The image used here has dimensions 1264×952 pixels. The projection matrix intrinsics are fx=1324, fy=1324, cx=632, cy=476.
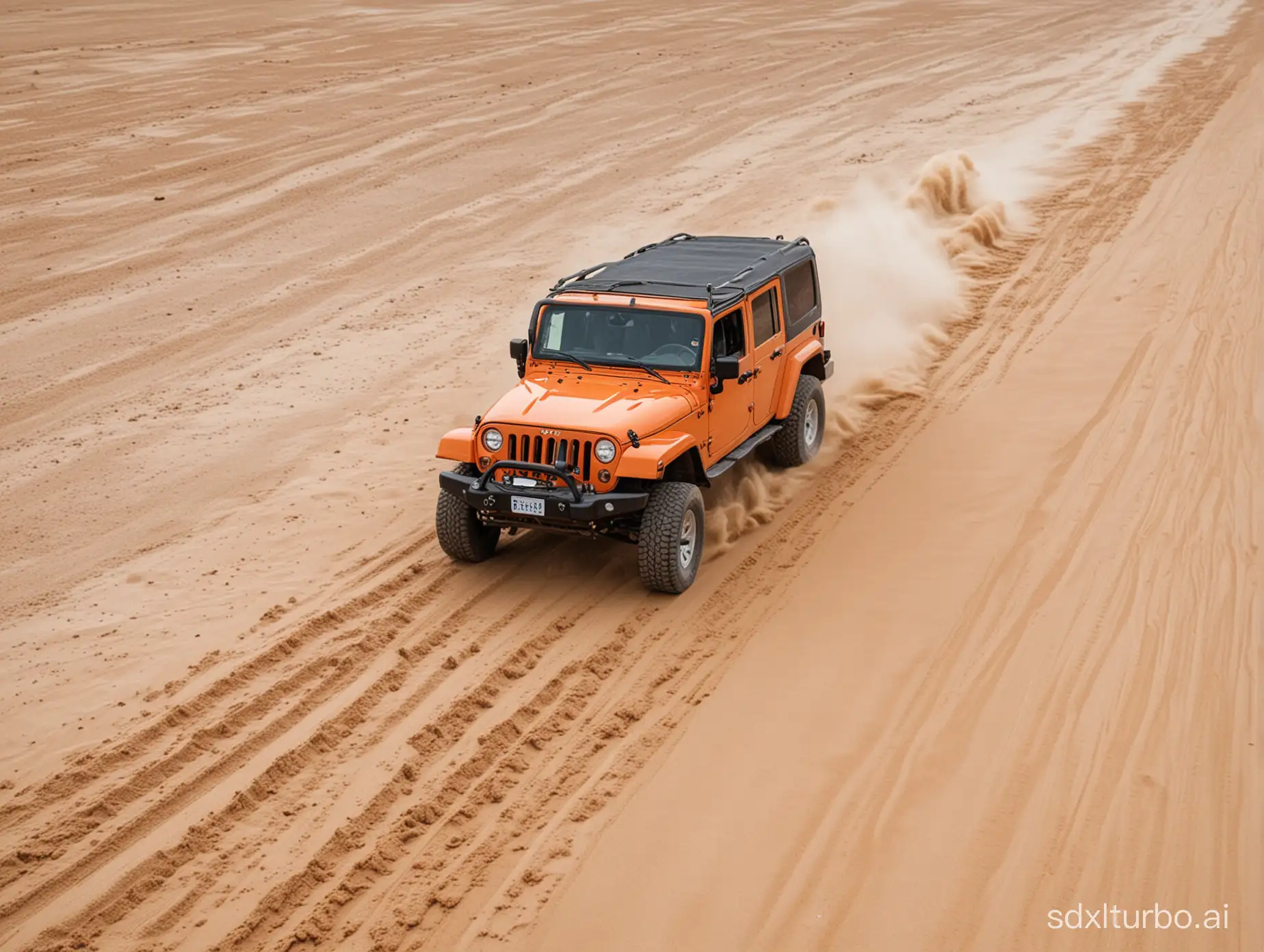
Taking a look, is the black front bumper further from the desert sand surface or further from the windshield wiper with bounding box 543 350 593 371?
the windshield wiper with bounding box 543 350 593 371

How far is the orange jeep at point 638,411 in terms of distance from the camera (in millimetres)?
9492

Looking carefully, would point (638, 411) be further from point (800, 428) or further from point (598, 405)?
point (800, 428)

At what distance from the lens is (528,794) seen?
762 centimetres

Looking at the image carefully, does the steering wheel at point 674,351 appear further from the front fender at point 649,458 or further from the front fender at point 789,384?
the front fender at point 789,384

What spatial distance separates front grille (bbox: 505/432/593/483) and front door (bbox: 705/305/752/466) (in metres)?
1.21

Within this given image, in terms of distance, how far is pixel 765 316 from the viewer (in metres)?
11.3

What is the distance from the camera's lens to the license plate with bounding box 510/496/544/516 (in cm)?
943

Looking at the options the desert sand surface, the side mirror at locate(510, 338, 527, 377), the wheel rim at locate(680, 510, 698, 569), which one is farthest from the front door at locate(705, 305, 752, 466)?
the side mirror at locate(510, 338, 527, 377)

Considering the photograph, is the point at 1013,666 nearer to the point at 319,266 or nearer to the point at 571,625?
the point at 571,625

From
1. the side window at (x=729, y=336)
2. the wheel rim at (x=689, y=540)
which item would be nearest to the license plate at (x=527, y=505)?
the wheel rim at (x=689, y=540)

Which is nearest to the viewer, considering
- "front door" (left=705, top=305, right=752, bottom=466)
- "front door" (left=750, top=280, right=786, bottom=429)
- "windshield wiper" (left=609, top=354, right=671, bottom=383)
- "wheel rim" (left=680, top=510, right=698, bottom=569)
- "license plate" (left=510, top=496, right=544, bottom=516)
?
"license plate" (left=510, top=496, right=544, bottom=516)

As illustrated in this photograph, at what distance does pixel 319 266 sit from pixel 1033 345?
966 centimetres

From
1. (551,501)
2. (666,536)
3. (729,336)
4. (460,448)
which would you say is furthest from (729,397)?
(460,448)

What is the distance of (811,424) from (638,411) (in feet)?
9.86
